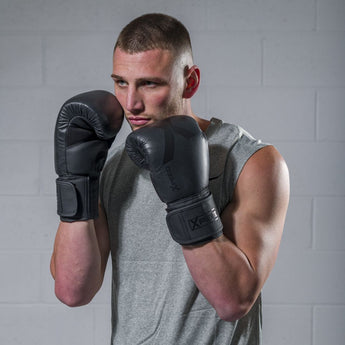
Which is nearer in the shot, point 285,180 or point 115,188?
point 285,180

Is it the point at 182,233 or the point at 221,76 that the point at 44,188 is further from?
the point at 182,233

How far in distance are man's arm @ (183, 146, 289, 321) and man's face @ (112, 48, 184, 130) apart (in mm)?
293

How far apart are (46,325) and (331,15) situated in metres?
2.01

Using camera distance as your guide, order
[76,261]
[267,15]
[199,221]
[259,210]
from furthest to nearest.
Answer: [267,15] < [76,261] < [259,210] < [199,221]

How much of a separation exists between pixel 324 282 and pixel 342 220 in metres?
0.31

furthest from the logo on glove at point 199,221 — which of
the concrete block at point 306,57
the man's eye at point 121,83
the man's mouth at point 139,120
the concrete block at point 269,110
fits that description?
the concrete block at point 306,57

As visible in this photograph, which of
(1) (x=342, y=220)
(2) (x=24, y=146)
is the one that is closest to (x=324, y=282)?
(1) (x=342, y=220)

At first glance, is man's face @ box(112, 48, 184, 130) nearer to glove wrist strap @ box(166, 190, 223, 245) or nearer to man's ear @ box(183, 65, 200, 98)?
man's ear @ box(183, 65, 200, 98)

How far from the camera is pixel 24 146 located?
221 centimetres

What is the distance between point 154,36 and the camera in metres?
1.25

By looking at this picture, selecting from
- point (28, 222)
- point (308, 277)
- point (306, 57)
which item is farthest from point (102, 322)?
point (306, 57)

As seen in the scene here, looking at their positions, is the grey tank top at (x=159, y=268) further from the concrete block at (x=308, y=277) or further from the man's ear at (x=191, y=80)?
the concrete block at (x=308, y=277)

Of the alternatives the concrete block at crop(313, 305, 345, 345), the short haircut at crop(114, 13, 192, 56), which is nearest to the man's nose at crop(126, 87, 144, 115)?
the short haircut at crop(114, 13, 192, 56)

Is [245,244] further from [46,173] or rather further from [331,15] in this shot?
[331,15]
